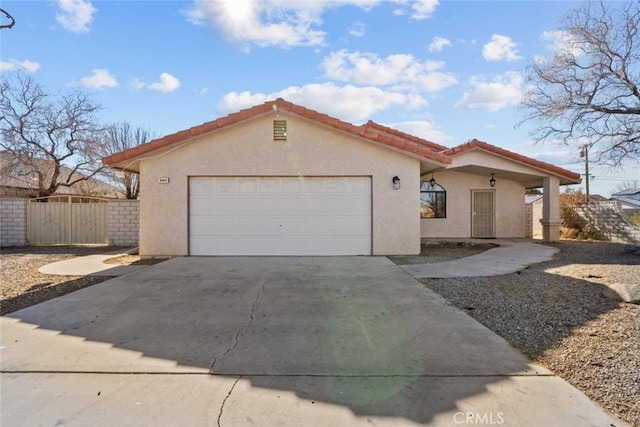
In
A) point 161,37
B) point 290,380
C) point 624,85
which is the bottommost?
point 290,380

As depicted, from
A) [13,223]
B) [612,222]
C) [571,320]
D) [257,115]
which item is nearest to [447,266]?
[571,320]

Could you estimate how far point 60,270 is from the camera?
865cm

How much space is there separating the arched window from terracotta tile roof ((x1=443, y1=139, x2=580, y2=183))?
339 cm

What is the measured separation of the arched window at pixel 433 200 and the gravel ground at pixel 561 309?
591cm

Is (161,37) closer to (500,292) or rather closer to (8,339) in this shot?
(8,339)

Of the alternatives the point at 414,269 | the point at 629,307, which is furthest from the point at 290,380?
the point at 414,269

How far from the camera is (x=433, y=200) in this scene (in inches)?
630

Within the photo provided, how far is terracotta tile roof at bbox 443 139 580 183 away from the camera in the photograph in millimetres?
12578

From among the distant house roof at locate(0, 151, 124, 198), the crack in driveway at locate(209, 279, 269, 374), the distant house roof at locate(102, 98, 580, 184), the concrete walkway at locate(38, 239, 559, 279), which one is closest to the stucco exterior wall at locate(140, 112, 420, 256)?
the distant house roof at locate(102, 98, 580, 184)

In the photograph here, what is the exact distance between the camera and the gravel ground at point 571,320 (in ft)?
10.3

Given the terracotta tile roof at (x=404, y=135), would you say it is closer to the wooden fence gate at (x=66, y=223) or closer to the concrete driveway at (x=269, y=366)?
the concrete driveway at (x=269, y=366)

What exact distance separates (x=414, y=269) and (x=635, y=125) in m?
11.0

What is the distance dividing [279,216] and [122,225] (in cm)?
728

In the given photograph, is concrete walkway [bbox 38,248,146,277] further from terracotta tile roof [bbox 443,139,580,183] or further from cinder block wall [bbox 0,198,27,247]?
terracotta tile roof [bbox 443,139,580,183]
